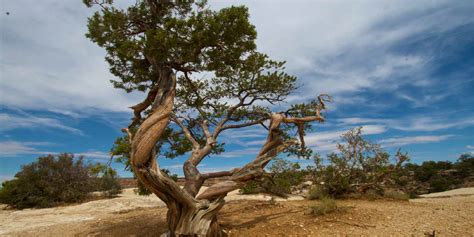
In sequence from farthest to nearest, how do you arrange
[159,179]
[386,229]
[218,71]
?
1. [218,71]
2. [386,229]
3. [159,179]

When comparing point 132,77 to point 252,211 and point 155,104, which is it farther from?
point 252,211

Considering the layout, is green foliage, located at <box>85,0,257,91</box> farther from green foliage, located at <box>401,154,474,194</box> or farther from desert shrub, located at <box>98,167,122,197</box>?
green foliage, located at <box>401,154,474,194</box>

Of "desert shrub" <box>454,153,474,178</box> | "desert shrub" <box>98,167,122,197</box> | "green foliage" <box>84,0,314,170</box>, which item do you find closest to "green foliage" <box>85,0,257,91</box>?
"green foliage" <box>84,0,314,170</box>

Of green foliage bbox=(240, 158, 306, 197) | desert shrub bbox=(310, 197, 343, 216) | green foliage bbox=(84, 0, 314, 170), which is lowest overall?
desert shrub bbox=(310, 197, 343, 216)

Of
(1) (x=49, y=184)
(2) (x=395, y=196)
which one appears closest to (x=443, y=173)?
A: (2) (x=395, y=196)

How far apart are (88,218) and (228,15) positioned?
8.97 metres

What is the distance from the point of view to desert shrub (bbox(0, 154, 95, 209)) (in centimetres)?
1518

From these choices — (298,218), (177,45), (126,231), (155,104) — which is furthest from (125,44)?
(298,218)

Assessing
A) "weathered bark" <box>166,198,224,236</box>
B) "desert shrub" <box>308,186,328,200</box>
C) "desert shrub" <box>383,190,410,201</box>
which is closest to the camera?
"weathered bark" <box>166,198,224,236</box>

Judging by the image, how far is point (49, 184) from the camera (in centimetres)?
1595

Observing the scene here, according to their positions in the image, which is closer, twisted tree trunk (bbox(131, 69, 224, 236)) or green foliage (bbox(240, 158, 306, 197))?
twisted tree trunk (bbox(131, 69, 224, 236))

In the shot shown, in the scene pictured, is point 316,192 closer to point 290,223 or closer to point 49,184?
point 290,223

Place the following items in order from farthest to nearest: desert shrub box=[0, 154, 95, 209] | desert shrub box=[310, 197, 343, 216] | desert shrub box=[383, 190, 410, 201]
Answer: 1. desert shrub box=[0, 154, 95, 209]
2. desert shrub box=[383, 190, 410, 201]
3. desert shrub box=[310, 197, 343, 216]

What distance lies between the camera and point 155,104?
581cm
